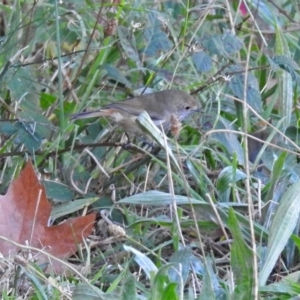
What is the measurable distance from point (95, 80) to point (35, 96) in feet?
0.93

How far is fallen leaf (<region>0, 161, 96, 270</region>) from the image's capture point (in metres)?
2.58

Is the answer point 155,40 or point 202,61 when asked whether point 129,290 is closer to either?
point 202,61

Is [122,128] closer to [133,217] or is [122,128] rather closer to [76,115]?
[76,115]

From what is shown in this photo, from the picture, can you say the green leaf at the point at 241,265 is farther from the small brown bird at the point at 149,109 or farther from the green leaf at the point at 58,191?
the small brown bird at the point at 149,109

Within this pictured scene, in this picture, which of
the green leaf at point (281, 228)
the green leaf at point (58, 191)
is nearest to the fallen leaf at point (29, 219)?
the green leaf at point (58, 191)

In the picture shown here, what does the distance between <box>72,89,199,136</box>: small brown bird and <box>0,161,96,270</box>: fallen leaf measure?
57 centimetres

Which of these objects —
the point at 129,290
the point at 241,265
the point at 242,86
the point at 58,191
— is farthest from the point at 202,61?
the point at 129,290

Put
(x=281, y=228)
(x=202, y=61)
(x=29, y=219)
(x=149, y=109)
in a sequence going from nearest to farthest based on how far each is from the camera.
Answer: (x=281, y=228) < (x=29, y=219) < (x=202, y=61) < (x=149, y=109)

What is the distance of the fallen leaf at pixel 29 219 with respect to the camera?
2576mm

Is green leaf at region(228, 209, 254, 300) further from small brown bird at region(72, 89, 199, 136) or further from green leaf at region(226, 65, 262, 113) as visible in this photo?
small brown bird at region(72, 89, 199, 136)

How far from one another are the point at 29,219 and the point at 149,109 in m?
1.18

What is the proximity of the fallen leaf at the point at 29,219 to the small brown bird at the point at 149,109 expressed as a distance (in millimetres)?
567

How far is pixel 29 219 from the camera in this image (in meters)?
2.59

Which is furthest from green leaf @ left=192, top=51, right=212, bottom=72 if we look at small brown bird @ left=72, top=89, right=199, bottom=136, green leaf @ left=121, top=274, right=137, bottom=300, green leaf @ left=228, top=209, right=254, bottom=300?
green leaf @ left=121, top=274, right=137, bottom=300
